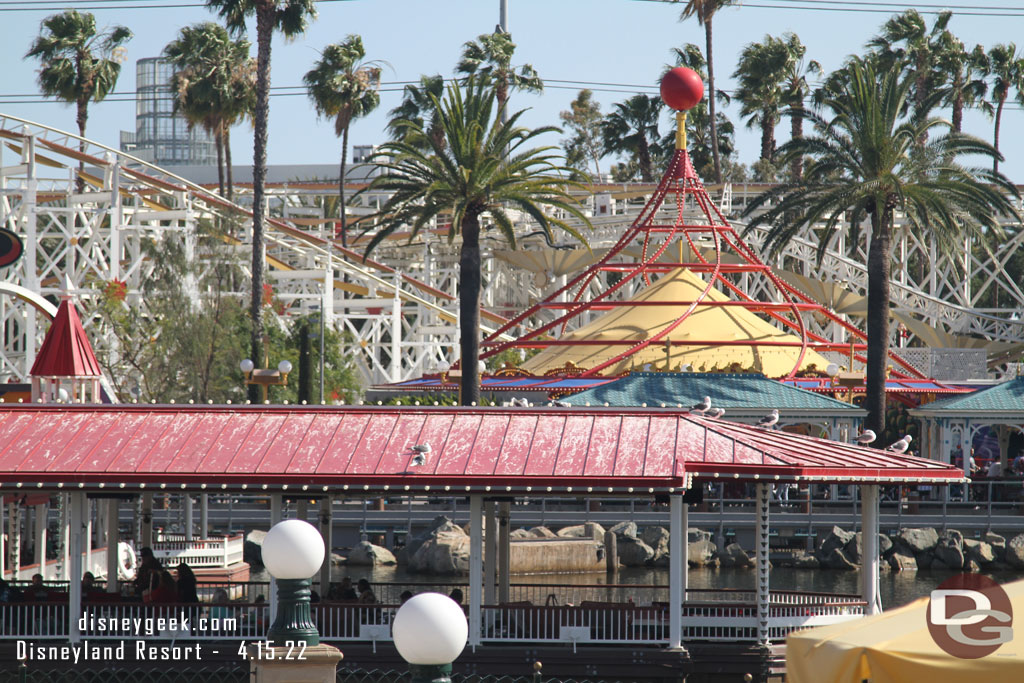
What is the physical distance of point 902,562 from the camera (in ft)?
111

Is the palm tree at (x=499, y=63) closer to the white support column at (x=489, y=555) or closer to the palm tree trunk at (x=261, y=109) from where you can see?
the palm tree trunk at (x=261, y=109)

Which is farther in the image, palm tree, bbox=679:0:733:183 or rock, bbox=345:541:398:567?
palm tree, bbox=679:0:733:183

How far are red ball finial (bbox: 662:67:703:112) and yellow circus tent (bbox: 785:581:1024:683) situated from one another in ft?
106

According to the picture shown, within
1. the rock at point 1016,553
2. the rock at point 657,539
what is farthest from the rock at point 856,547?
the rock at point 657,539

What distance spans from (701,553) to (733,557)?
77 cm

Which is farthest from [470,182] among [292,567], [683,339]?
[292,567]

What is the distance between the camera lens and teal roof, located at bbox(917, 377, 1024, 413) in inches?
1449

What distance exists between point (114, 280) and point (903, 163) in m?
23.2

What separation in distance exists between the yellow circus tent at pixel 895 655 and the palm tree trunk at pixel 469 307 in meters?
25.5

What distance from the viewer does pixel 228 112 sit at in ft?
188

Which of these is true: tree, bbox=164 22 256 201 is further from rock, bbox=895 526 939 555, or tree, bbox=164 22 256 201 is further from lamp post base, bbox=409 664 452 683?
lamp post base, bbox=409 664 452 683

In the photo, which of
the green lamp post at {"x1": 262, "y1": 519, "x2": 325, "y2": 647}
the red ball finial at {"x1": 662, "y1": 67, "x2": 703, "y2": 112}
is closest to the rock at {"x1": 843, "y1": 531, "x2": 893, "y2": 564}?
the red ball finial at {"x1": 662, "y1": 67, "x2": 703, "y2": 112}

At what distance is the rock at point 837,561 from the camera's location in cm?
3356

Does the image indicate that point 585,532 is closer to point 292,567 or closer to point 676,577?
point 676,577
